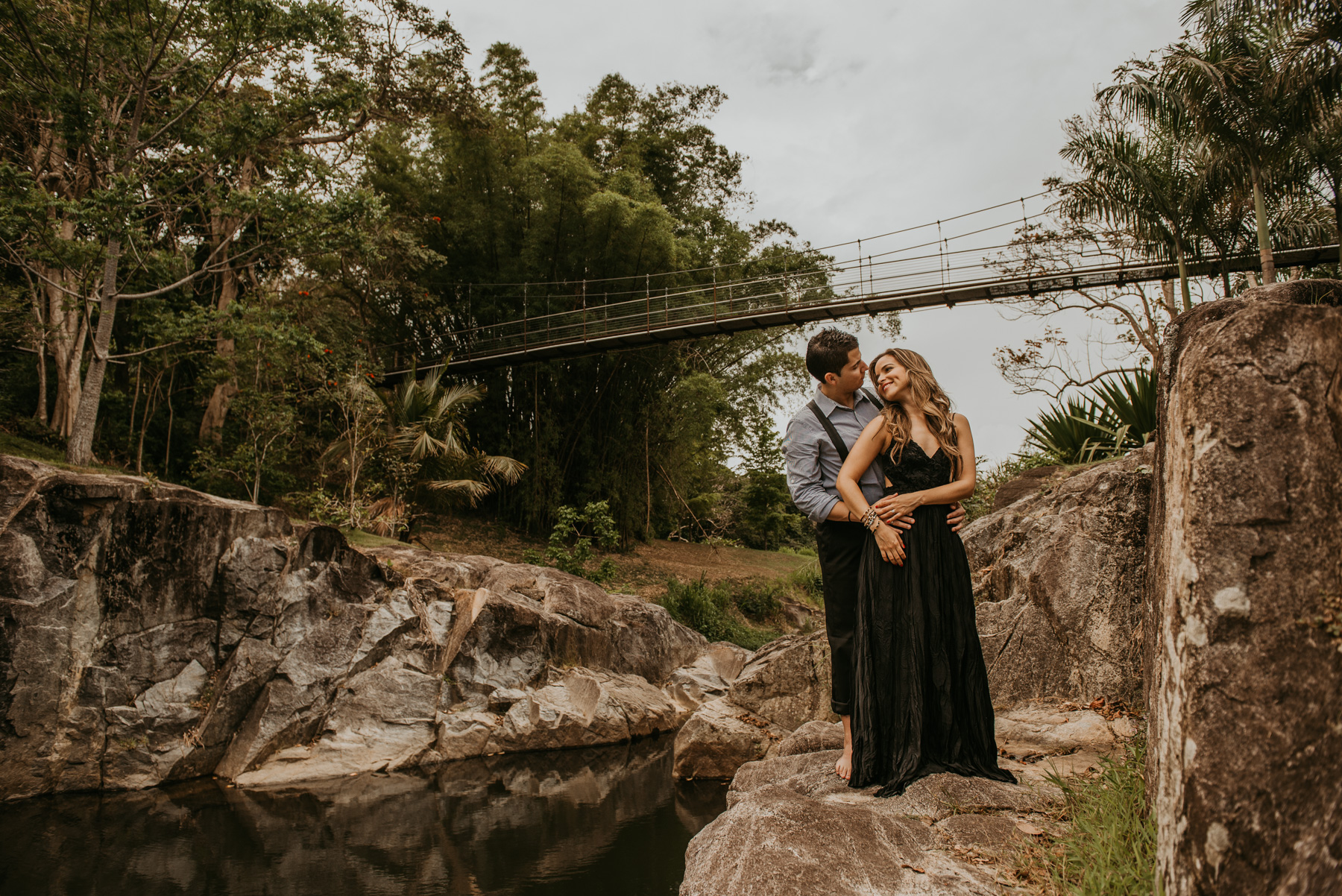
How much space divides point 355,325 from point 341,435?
10.1 ft

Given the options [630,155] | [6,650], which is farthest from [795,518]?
→ [6,650]

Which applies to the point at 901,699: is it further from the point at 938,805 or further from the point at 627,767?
the point at 627,767

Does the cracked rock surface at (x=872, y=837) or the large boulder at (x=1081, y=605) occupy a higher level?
the large boulder at (x=1081, y=605)

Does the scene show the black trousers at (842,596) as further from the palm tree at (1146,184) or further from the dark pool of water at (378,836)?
the palm tree at (1146,184)

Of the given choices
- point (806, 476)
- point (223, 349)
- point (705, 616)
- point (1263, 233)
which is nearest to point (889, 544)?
point (806, 476)

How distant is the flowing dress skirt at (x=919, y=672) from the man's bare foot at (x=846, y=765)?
0.06 metres

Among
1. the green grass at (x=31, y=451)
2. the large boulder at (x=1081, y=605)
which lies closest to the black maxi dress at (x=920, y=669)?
the large boulder at (x=1081, y=605)

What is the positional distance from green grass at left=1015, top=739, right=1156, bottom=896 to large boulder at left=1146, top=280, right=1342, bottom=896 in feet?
1.07

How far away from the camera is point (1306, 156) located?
7.76 metres

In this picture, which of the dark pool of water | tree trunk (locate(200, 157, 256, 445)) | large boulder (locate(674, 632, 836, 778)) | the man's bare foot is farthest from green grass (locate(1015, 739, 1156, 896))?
tree trunk (locate(200, 157, 256, 445))

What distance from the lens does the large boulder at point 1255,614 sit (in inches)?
52.4

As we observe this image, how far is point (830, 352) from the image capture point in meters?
2.77

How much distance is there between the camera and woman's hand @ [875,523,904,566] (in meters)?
2.52

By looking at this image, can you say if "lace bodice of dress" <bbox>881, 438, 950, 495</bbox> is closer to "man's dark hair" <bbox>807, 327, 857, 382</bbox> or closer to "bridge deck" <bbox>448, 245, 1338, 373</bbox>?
"man's dark hair" <bbox>807, 327, 857, 382</bbox>
